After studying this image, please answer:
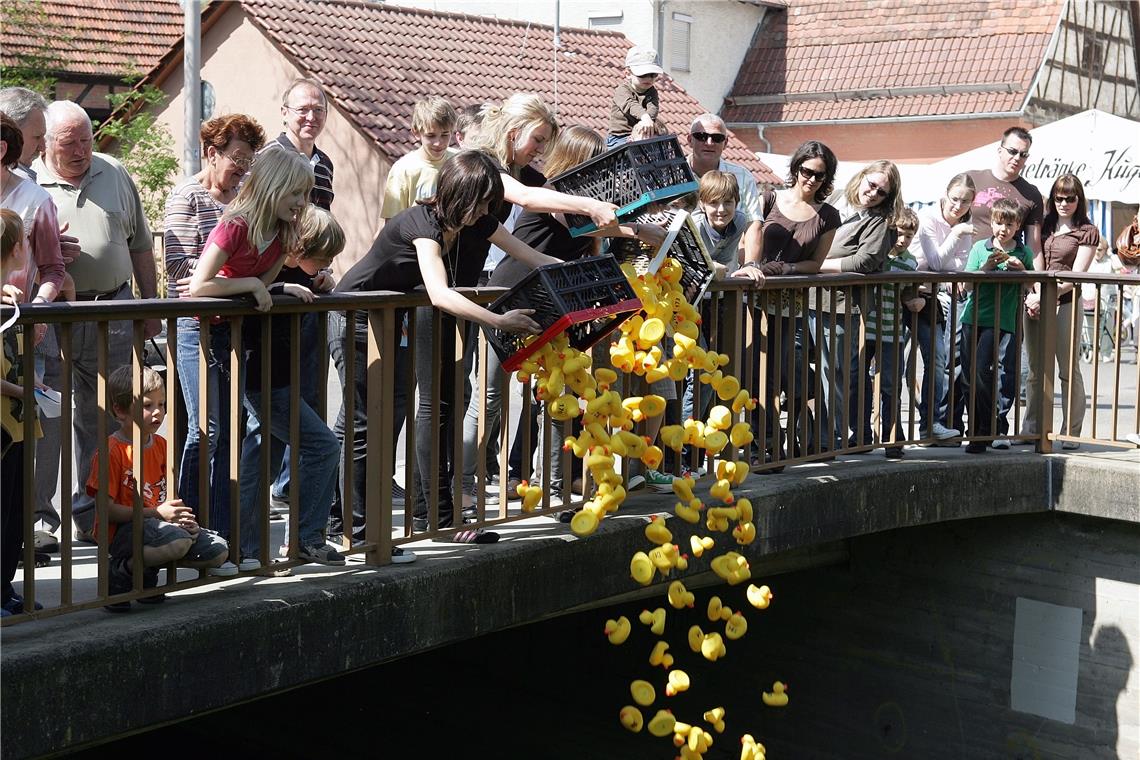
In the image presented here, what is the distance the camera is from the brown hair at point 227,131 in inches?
233

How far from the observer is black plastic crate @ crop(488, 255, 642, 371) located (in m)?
5.17

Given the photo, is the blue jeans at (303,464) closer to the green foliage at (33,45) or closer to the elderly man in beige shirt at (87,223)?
the elderly man in beige shirt at (87,223)

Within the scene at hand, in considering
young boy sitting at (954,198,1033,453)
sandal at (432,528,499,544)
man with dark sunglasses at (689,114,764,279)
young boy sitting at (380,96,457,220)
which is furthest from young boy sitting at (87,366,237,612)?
young boy sitting at (954,198,1033,453)

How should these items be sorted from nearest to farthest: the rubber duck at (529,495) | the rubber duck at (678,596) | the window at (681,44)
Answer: the rubber duck at (678,596) < the rubber duck at (529,495) < the window at (681,44)

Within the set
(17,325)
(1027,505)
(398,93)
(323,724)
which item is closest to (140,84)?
(398,93)

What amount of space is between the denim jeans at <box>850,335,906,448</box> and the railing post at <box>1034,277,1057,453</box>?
2.93 ft

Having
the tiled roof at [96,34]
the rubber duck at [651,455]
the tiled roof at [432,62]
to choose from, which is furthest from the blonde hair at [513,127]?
the tiled roof at [96,34]

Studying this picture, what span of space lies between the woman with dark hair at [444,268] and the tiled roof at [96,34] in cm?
2058

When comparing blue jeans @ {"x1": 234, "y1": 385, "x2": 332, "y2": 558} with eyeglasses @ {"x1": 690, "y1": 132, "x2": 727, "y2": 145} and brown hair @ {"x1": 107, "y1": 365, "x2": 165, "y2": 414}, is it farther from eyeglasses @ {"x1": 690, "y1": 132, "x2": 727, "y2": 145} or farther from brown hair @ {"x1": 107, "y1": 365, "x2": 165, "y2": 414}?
eyeglasses @ {"x1": 690, "y1": 132, "x2": 727, "y2": 145}

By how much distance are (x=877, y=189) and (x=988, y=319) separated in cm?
136

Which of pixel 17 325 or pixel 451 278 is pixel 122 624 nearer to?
pixel 17 325

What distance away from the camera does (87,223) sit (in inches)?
236

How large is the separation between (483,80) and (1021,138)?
1710cm

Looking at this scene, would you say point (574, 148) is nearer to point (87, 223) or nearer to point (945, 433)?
point (87, 223)
